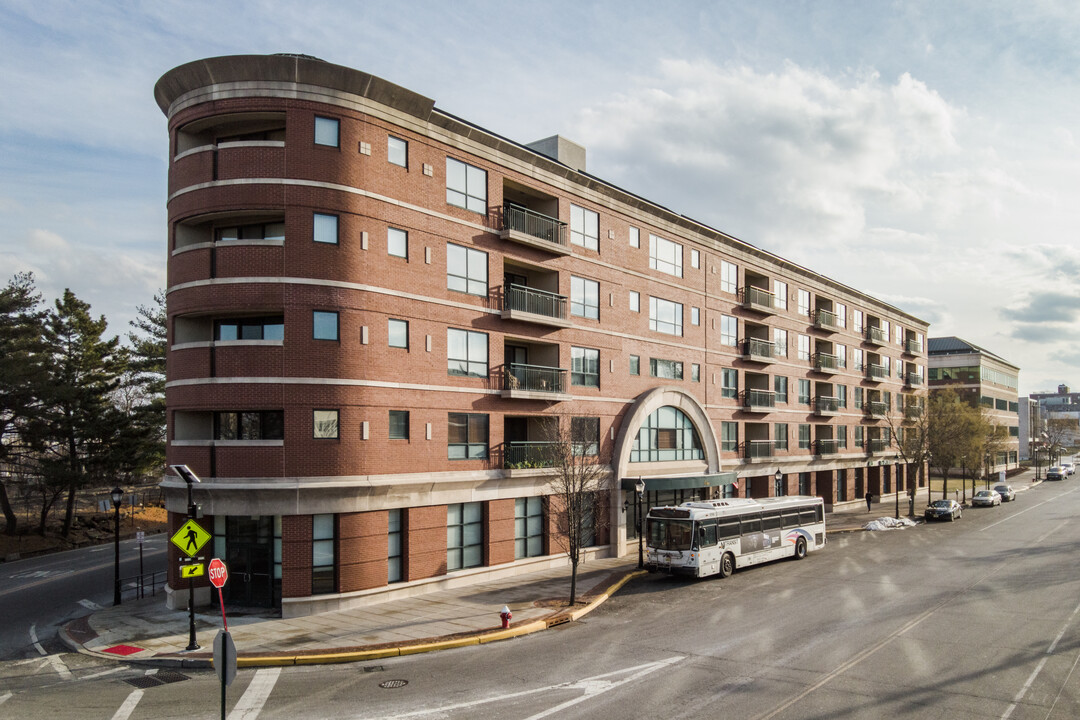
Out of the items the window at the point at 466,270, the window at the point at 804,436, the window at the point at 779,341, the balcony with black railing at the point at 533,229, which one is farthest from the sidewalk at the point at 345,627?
the window at the point at 804,436

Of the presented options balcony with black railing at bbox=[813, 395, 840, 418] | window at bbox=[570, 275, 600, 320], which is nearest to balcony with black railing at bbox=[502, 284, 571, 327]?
window at bbox=[570, 275, 600, 320]

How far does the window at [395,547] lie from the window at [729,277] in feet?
87.9

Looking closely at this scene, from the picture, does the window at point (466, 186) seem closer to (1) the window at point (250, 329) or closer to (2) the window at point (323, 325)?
(2) the window at point (323, 325)

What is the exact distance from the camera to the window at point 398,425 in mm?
25516

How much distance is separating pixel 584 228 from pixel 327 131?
13828 mm

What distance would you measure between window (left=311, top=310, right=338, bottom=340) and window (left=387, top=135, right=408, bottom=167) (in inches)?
240

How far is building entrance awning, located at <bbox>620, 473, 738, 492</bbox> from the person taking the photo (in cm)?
3509

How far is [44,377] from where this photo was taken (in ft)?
146

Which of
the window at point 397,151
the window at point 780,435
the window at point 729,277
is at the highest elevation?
the window at point 397,151

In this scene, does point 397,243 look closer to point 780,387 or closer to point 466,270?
point 466,270

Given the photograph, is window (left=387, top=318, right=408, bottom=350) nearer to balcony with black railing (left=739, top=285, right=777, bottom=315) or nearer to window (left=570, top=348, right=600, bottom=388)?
window (left=570, top=348, right=600, bottom=388)

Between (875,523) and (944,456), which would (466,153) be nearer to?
(875,523)

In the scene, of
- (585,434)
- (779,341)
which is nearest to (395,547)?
(585,434)

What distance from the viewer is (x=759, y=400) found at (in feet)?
154
